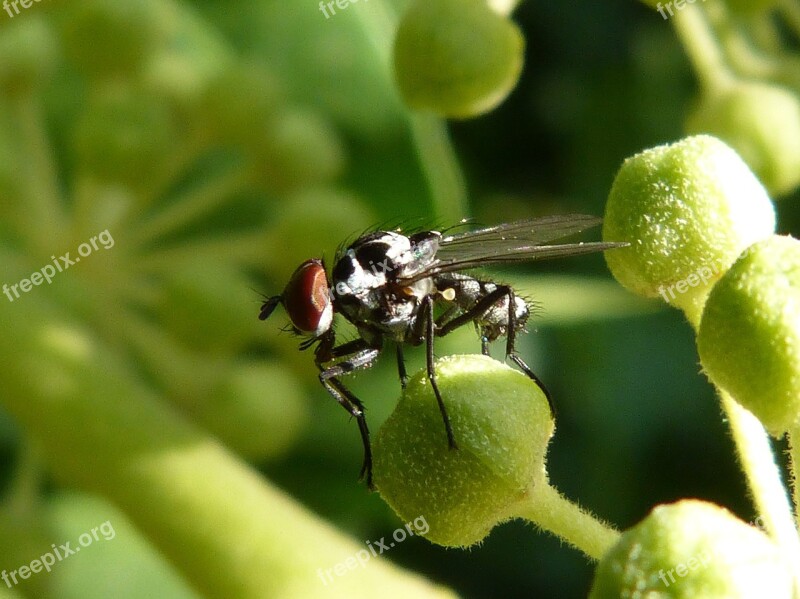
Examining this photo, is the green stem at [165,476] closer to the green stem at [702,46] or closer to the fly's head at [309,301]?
the fly's head at [309,301]

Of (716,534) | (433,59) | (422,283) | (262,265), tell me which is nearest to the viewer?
(716,534)

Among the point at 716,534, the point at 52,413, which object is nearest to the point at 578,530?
the point at 716,534

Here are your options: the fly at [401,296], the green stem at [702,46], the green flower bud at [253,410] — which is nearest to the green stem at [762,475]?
the fly at [401,296]

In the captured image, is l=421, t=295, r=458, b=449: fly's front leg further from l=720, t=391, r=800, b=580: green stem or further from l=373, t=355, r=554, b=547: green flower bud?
l=720, t=391, r=800, b=580: green stem

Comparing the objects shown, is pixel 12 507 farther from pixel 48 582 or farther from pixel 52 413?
pixel 52 413

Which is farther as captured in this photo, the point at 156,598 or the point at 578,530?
the point at 156,598

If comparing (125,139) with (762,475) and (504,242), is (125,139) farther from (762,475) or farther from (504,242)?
(762,475)

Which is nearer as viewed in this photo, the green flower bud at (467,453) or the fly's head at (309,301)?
the green flower bud at (467,453)
